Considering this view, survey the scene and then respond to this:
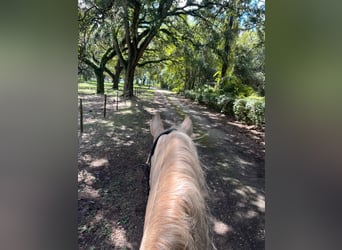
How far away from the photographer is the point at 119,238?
110cm

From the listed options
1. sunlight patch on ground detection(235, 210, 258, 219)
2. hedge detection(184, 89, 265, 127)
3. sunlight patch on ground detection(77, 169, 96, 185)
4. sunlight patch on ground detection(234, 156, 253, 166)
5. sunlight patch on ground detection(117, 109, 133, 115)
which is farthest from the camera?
hedge detection(184, 89, 265, 127)

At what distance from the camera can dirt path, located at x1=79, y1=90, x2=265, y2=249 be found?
1078 mm

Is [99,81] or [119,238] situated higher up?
[99,81]

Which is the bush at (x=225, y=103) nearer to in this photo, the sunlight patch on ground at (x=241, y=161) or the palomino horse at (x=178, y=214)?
the sunlight patch on ground at (x=241, y=161)

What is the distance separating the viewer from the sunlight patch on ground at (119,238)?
42.6 inches

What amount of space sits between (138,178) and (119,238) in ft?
1.35

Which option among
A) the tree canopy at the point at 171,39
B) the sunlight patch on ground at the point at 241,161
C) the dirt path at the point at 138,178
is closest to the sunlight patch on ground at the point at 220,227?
the dirt path at the point at 138,178

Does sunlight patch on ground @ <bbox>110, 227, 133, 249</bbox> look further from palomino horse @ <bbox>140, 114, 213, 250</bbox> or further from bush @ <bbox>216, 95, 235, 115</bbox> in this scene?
bush @ <bbox>216, 95, 235, 115</bbox>

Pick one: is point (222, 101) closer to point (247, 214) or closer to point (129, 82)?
point (129, 82)

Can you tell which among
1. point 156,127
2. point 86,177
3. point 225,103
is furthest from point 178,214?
point 225,103

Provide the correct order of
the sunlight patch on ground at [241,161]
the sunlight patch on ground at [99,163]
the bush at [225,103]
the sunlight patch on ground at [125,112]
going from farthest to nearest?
the bush at [225,103] < the sunlight patch on ground at [125,112] < the sunlight patch on ground at [241,161] < the sunlight patch on ground at [99,163]

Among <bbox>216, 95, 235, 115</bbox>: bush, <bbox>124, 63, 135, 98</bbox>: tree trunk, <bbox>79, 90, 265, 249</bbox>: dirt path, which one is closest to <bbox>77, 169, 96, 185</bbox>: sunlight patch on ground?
<bbox>79, 90, 265, 249</bbox>: dirt path
